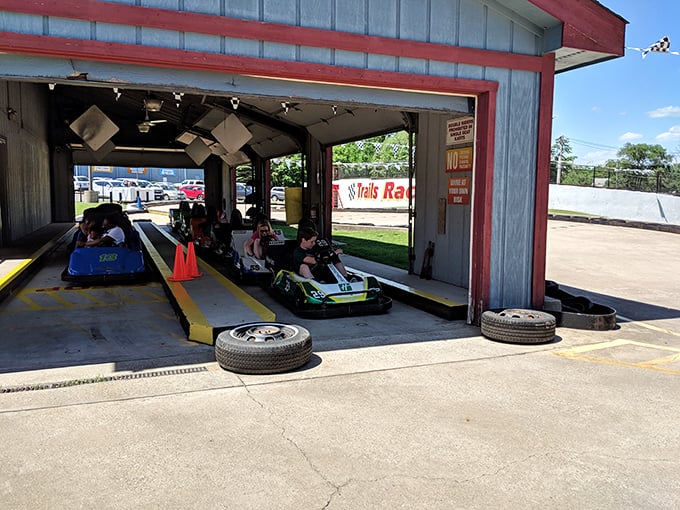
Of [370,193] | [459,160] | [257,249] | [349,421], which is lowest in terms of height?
[349,421]

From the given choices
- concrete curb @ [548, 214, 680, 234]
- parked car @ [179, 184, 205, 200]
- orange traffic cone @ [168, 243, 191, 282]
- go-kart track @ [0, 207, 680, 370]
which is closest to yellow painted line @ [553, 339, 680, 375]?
go-kart track @ [0, 207, 680, 370]

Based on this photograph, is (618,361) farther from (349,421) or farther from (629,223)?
(629,223)

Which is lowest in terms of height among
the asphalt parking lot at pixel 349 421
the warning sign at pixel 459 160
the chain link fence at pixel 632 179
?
the asphalt parking lot at pixel 349 421

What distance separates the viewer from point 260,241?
389 inches

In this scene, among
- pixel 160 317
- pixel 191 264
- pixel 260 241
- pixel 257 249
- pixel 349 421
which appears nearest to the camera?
pixel 349 421

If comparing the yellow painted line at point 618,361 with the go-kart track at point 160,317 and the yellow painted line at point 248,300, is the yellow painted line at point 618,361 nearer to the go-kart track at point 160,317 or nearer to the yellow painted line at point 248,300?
the go-kart track at point 160,317

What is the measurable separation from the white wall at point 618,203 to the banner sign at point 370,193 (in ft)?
27.8

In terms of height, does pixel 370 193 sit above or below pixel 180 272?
above

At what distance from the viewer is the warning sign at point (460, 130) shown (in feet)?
25.7

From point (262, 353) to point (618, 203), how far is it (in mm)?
28299

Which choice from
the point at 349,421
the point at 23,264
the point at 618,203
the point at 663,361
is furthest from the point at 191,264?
the point at 618,203

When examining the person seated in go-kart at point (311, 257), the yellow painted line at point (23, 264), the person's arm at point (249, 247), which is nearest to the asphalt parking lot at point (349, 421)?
the person seated in go-kart at point (311, 257)

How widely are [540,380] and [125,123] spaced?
18.7 metres

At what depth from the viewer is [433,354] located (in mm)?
5395
